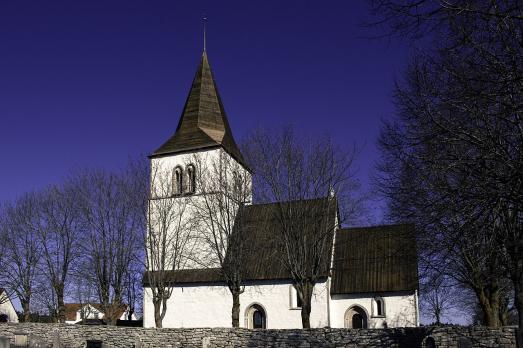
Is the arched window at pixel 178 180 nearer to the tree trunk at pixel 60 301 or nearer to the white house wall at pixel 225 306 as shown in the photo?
the white house wall at pixel 225 306

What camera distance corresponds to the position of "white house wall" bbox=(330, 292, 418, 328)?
87.8ft

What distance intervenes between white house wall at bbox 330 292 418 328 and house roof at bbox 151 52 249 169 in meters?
12.1

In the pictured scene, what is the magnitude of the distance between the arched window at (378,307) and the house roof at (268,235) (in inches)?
121

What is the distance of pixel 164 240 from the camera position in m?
29.1

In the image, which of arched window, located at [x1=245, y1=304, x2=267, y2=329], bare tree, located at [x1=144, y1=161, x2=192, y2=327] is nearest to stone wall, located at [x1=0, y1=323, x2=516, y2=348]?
bare tree, located at [x1=144, y1=161, x2=192, y2=327]

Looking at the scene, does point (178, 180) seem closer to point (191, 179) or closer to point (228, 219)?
point (191, 179)

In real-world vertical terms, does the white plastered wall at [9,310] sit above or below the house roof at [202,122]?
below

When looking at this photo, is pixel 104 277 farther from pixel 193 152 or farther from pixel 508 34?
pixel 508 34

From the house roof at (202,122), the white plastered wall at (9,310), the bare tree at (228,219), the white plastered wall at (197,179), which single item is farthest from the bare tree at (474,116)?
the white plastered wall at (9,310)

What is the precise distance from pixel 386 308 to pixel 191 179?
14.9 metres

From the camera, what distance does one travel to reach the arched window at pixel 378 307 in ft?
89.4

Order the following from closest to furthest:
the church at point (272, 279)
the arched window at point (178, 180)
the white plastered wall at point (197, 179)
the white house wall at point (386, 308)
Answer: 1. the white house wall at point (386, 308)
2. the church at point (272, 279)
3. the white plastered wall at point (197, 179)
4. the arched window at point (178, 180)

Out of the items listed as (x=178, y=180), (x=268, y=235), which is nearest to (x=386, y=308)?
(x=268, y=235)

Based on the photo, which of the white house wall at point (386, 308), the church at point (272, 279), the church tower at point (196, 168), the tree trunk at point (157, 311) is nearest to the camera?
the white house wall at point (386, 308)
